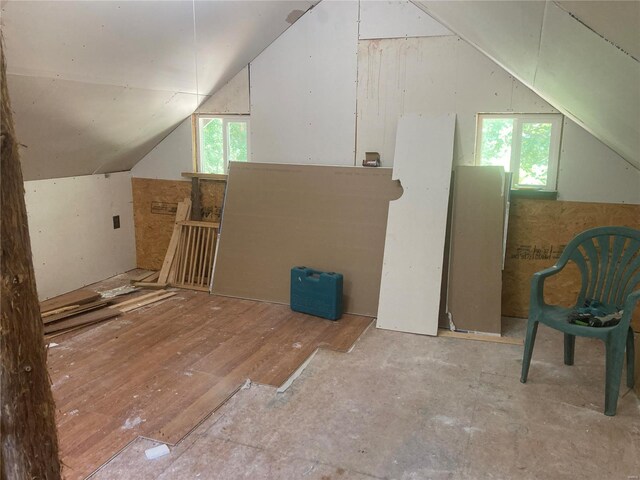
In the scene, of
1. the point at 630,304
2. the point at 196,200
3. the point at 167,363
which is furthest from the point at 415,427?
the point at 196,200

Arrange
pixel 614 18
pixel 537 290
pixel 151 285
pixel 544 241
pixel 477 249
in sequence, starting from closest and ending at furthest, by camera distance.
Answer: pixel 614 18, pixel 537 290, pixel 477 249, pixel 544 241, pixel 151 285

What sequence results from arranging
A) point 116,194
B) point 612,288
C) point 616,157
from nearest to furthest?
1. point 612,288
2. point 616,157
3. point 116,194

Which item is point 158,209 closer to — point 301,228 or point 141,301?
point 141,301

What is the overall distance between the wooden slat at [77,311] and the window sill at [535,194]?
11.1 feet

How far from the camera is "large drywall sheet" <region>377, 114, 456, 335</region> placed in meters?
3.73

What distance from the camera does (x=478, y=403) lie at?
8.85ft

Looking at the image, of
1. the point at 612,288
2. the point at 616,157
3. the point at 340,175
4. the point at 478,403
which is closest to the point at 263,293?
the point at 340,175

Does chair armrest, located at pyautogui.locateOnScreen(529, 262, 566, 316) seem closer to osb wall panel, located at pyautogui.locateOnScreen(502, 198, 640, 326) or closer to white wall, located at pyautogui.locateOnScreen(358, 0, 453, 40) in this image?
osb wall panel, located at pyautogui.locateOnScreen(502, 198, 640, 326)

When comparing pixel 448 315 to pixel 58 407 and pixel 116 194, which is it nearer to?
pixel 58 407

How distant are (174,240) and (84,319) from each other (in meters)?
1.23

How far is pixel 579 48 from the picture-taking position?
1.62 metres

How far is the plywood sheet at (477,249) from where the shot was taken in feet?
12.2

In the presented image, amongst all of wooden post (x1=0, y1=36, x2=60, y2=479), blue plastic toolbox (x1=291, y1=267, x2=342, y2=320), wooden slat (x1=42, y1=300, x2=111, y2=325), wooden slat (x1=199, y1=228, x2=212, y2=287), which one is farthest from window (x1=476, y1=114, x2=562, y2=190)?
wooden post (x1=0, y1=36, x2=60, y2=479)

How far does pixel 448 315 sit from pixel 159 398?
2128 millimetres
